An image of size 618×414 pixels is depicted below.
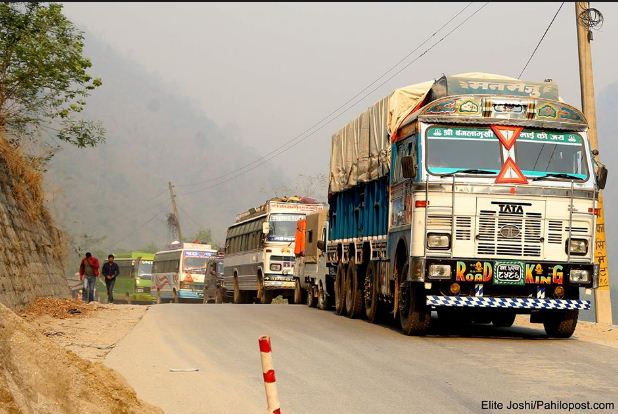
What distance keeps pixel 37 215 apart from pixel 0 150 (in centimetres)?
360

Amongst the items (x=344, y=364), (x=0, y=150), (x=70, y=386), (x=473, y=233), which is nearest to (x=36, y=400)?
(x=70, y=386)

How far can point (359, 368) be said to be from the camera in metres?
12.5

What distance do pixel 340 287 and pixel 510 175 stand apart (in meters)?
8.35

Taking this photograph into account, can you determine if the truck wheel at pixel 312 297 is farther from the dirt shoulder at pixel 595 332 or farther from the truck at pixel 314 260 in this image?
the dirt shoulder at pixel 595 332

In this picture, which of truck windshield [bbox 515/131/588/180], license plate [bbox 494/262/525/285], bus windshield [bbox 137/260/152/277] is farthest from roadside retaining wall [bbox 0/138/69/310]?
bus windshield [bbox 137/260/152/277]

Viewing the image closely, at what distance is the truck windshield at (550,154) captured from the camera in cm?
1636

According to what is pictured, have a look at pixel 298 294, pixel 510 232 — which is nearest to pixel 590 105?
pixel 510 232

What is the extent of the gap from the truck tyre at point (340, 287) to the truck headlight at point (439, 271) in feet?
25.1

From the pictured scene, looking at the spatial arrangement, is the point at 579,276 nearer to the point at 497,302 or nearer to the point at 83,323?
the point at 497,302

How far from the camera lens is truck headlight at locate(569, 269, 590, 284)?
52.8 feet

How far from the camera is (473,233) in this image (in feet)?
52.4

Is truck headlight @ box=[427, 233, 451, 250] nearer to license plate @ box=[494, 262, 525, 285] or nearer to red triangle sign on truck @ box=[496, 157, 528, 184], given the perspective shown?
license plate @ box=[494, 262, 525, 285]

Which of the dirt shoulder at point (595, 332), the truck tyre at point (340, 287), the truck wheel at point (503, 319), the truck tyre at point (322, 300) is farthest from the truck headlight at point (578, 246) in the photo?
the truck tyre at point (322, 300)

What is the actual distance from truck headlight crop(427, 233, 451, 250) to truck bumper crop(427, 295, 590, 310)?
795 mm
